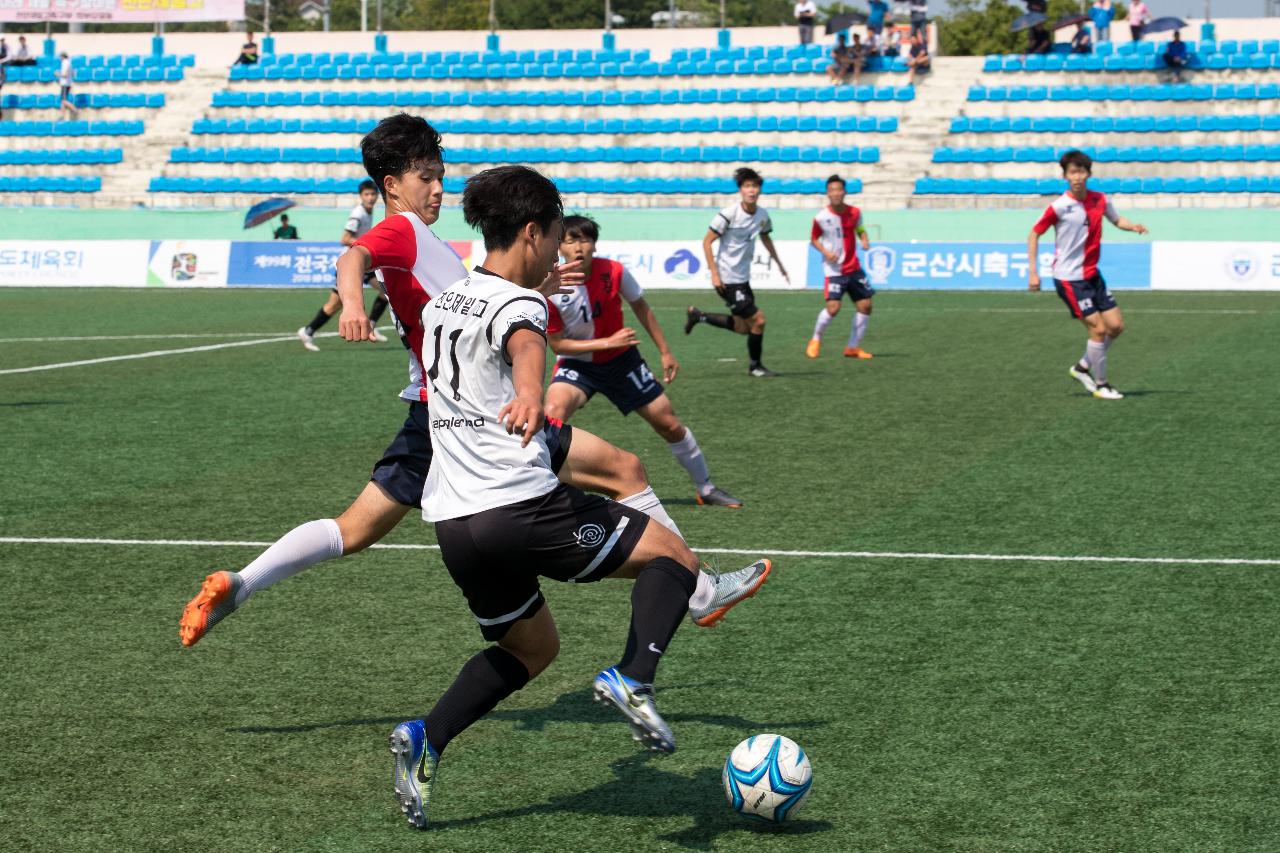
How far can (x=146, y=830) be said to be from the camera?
4340mm

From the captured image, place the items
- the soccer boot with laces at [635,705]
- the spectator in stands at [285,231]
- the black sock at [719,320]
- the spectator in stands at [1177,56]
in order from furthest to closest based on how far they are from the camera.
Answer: the spectator in stands at [1177,56] → the spectator in stands at [285,231] → the black sock at [719,320] → the soccer boot with laces at [635,705]

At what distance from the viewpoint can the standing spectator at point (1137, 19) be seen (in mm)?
38625

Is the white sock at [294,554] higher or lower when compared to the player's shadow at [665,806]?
higher

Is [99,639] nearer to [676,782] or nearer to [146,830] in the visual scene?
[146,830]

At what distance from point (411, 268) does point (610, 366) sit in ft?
12.5

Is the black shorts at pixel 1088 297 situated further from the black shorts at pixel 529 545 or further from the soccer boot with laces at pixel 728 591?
the black shorts at pixel 529 545

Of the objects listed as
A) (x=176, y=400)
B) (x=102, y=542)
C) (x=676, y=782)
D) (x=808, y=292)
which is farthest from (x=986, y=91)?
(x=676, y=782)

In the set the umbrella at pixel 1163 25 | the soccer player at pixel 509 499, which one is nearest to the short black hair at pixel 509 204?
the soccer player at pixel 509 499

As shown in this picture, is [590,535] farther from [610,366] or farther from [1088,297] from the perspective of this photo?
[1088,297]

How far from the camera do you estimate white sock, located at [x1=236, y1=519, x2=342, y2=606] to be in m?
5.29

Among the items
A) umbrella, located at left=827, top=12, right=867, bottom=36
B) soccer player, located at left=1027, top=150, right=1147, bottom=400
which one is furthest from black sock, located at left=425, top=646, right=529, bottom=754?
umbrella, located at left=827, top=12, right=867, bottom=36

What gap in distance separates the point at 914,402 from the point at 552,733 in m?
9.72

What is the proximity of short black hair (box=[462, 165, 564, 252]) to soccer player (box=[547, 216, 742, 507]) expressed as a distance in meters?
4.65

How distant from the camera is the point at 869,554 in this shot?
8016mm
